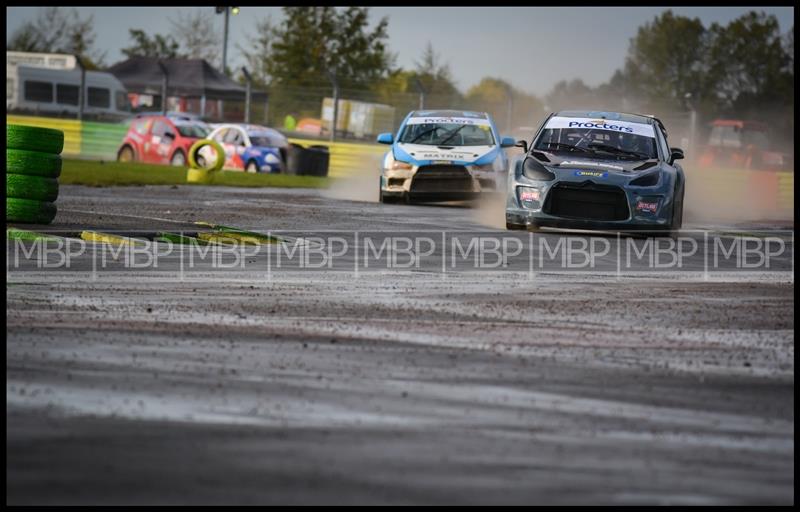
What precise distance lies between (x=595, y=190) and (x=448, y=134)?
679 centimetres

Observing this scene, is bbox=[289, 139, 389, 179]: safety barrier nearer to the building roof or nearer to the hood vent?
the hood vent

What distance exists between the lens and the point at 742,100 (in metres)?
73.9

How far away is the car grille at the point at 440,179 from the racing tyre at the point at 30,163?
7.74 m

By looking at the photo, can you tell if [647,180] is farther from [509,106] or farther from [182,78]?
[182,78]

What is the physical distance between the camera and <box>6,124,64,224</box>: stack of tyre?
13180 millimetres

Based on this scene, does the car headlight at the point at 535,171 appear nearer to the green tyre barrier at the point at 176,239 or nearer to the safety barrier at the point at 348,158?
the green tyre barrier at the point at 176,239

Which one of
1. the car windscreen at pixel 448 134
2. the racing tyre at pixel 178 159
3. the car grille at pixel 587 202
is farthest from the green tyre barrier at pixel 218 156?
the car grille at pixel 587 202

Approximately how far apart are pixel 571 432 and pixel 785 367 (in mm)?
2009

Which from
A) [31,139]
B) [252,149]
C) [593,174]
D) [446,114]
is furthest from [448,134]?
[252,149]

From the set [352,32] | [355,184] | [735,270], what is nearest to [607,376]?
[735,270]

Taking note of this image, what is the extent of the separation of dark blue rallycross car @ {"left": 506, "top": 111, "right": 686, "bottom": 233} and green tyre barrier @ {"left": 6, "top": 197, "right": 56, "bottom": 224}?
5.03 metres

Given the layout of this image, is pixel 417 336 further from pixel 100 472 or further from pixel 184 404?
pixel 100 472

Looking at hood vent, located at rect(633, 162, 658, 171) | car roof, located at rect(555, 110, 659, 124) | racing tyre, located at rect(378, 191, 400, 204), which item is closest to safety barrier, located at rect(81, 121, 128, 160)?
racing tyre, located at rect(378, 191, 400, 204)

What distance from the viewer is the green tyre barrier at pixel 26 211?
43.3 ft
